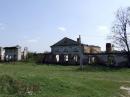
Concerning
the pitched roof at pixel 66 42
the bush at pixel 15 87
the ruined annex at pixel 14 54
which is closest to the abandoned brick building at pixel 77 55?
the pitched roof at pixel 66 42

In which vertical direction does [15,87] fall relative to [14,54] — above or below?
below

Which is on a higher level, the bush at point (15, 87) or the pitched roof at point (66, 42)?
the pitched roof at point (66, 42)

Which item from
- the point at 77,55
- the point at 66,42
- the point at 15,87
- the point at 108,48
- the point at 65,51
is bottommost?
the point at 15,87

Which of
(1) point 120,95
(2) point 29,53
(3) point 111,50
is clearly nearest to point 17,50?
(2) point 29,53

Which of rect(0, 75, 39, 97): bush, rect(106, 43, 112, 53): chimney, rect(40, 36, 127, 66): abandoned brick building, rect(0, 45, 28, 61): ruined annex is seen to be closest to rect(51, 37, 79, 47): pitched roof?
rect(40, 36, 127, 66): abandoned brick building

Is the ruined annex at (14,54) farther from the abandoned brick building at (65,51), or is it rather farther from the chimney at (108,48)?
the chimney at (108,48)

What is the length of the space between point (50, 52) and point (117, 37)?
2373cm

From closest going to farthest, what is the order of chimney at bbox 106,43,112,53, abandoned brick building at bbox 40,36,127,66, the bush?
the bush < abandoned brick building at bbox 40,36,127,66 < chimney at bbox 106,43,112,53

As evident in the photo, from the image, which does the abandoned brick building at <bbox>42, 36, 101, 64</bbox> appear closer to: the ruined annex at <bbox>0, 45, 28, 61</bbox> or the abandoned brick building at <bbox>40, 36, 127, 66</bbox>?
the abandoned brick building at <bbox>40, 36, 127, 66</bbox>

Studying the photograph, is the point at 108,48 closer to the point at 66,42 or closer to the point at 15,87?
the point at 66,42

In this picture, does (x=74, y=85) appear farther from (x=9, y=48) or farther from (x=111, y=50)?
(x=9, y=48)

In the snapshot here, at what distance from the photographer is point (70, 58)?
81.2 metres

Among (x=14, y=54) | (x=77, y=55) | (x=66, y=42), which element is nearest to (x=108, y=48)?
(x=77, y=55)

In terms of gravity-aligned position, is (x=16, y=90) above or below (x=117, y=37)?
below
